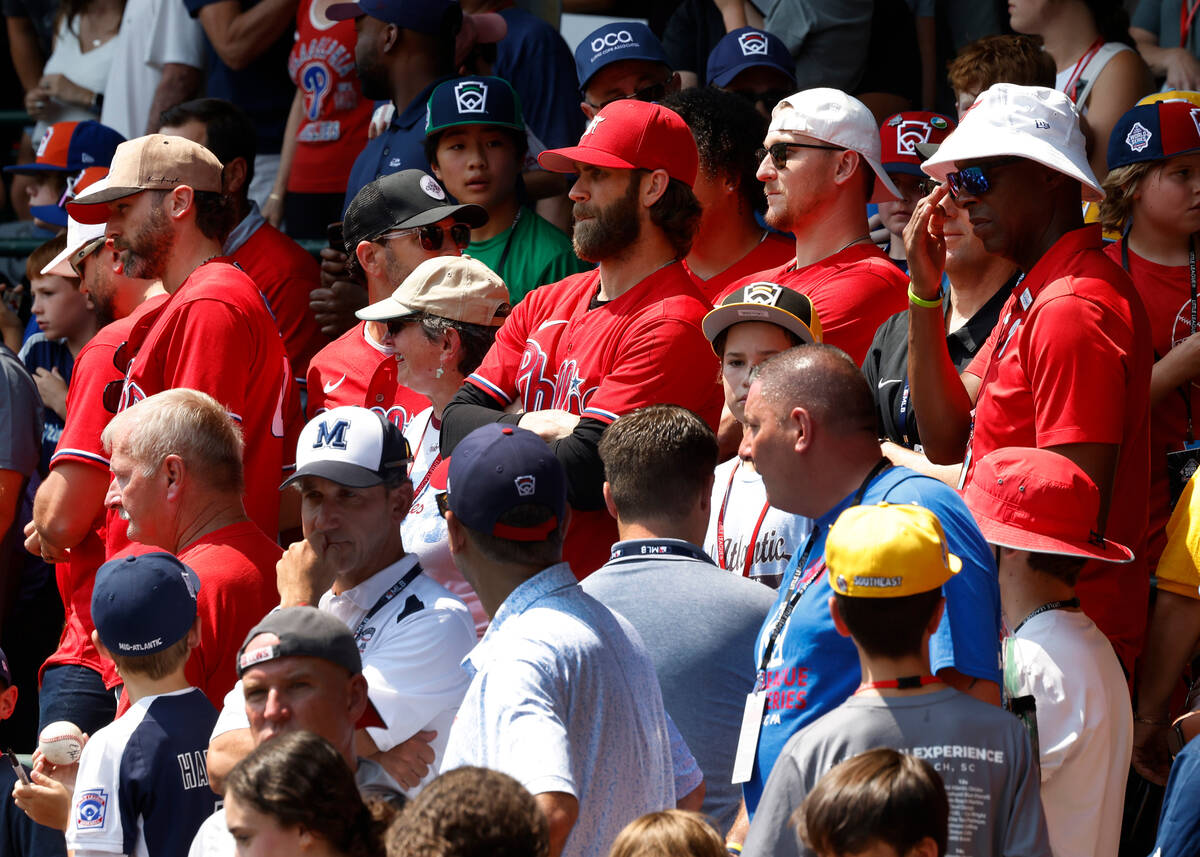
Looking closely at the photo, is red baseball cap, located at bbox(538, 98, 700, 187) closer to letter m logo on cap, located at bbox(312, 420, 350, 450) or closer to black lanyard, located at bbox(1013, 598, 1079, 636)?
letter m logo on cap, located at bbox(312, 420, 350, 450)

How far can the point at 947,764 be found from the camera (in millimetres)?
2967

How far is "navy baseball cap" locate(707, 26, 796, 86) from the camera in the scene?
668 cm

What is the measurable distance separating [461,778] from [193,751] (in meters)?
1.43

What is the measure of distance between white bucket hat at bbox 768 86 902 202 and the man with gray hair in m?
2.09

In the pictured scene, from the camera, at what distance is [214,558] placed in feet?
14.7

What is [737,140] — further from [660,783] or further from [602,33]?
[660,783]

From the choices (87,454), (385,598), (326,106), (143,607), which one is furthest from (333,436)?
(326,106)

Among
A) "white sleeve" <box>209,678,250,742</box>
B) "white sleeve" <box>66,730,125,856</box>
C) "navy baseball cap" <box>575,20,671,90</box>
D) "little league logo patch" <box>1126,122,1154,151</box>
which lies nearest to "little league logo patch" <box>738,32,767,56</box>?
"navy baseball cap" <box>575,20,671,90</box>

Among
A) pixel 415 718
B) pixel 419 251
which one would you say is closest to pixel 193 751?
pixel 415 718

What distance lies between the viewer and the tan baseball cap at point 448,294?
5188 mm

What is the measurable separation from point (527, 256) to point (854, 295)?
1686mm

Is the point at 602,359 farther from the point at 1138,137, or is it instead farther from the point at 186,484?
the point at 1138,137

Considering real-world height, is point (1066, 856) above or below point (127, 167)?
below

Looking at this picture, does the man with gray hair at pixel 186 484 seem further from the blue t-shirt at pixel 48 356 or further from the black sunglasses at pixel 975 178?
the blue t-shirt at pixel 48 356
